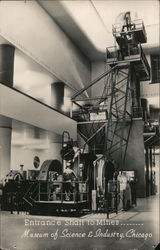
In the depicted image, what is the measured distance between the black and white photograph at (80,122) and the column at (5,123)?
0.04 meters

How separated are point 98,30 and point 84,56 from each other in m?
1.42

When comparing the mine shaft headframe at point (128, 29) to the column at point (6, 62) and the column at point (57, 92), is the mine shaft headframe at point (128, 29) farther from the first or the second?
the column at point (57, 92)

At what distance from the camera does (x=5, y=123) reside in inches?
363

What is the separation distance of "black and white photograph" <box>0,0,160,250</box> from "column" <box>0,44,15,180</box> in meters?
0.04

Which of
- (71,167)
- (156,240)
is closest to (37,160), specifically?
(71,167)

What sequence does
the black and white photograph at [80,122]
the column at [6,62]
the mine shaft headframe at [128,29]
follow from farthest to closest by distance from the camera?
the column at [6,62], the mine shaft headframe at [128,29], the black and white photograph at [80,122]

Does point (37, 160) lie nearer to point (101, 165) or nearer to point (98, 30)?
point (98, 30)

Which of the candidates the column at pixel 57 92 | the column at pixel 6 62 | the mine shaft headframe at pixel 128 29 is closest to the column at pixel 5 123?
the column at pixel 6 62

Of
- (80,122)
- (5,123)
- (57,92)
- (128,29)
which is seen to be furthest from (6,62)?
(128,29)

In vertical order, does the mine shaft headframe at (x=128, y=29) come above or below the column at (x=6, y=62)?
above

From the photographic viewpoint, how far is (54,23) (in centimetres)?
1157

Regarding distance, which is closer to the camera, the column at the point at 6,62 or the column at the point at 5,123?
the column at the point at 5,123

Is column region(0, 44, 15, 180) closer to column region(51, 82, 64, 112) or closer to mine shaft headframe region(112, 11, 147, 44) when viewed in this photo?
column region(51, 82, 64, 112)

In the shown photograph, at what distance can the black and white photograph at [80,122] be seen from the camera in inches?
240
